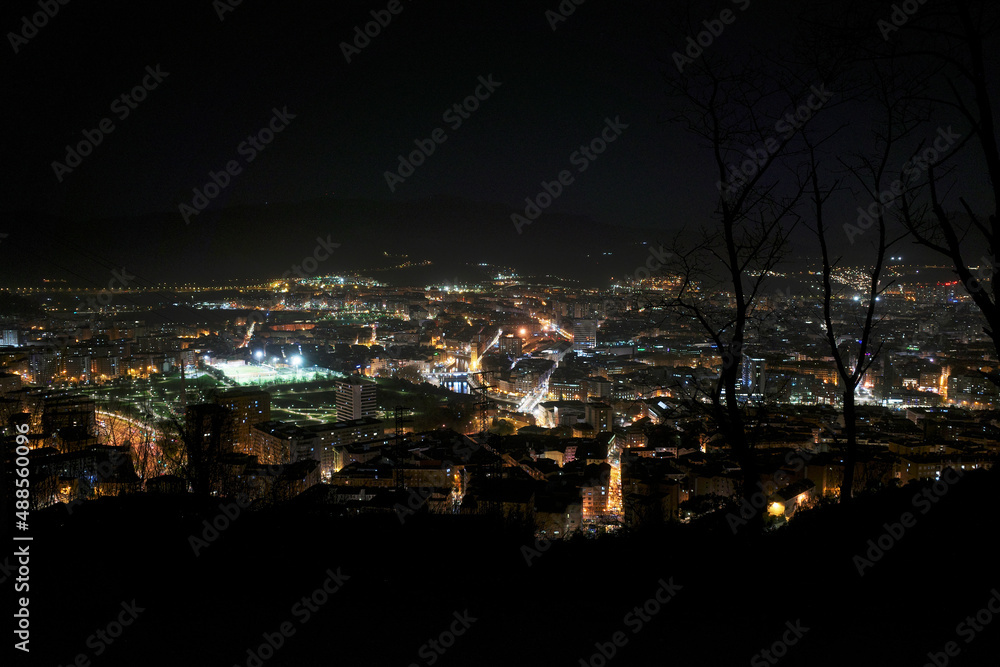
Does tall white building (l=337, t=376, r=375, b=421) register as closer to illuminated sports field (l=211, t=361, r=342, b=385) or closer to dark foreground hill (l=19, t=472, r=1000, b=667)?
illuminated sports field (l=211, t=361, r=342, b=385)

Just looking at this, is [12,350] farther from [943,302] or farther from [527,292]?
[527,292]

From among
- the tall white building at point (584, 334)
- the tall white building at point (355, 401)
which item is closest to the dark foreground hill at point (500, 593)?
the tall white building at point (355, 401)

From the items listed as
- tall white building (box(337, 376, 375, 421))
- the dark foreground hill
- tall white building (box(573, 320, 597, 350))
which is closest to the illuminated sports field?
tall white building (box(337, 376, 375, 421))

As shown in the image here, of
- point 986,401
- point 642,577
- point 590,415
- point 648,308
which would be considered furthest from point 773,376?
point 642,577

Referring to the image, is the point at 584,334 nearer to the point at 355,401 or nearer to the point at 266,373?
the point at 266,373

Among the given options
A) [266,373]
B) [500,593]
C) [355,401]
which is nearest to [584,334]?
[266,373]
